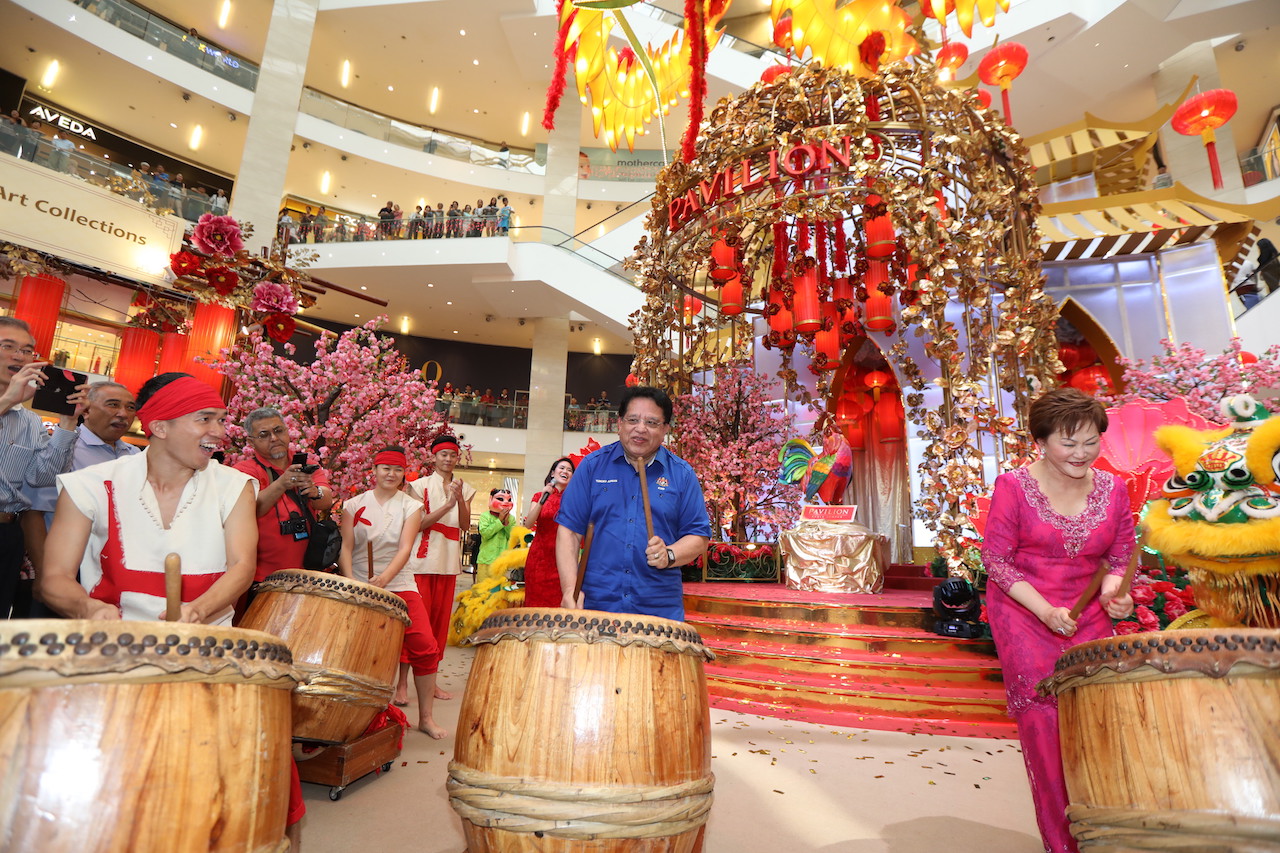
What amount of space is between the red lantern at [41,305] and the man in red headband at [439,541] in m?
10.6

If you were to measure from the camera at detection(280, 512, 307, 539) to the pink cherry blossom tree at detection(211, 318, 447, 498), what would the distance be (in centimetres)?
150

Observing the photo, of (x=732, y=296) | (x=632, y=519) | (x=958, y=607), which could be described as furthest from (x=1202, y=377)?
(x=632, y=519)

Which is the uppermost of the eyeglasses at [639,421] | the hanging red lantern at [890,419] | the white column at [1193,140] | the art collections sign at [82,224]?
the white column at [1193,140]

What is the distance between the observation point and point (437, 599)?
3.69 meters

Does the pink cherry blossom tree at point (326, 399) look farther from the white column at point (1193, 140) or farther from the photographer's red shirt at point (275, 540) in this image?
the white column at point (1193, 140)

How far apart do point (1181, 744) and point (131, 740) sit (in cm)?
163

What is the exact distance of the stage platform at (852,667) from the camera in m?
3.79

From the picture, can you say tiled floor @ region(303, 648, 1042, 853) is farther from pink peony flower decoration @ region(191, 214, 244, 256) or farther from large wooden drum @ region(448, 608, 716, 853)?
pink peony flower decoration @ region(191, 214, 244, 256)

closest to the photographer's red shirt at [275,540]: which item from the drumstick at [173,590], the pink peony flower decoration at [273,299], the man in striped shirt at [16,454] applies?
the man in striped shirt at [16,454]

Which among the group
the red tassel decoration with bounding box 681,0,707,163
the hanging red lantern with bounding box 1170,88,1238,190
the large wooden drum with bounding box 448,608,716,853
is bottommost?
the large wooden drum with bounding box 448,608,716,853

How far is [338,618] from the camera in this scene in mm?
2127

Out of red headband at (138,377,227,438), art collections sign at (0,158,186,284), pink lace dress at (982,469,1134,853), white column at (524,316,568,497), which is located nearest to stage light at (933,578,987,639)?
pink lace dress at (982,469,1134,853)

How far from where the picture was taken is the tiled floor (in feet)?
7.20

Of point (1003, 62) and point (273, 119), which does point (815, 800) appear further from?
point (273, 119)
